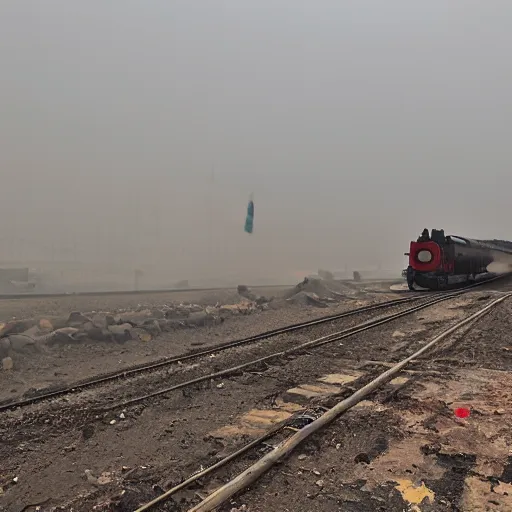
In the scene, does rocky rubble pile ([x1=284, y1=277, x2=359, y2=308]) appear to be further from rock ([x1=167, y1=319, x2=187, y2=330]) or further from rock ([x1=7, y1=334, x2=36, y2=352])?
rock ([x1=7, y1=334, x2=36, y2=352])

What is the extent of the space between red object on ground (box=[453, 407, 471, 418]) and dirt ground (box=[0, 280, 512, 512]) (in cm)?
7

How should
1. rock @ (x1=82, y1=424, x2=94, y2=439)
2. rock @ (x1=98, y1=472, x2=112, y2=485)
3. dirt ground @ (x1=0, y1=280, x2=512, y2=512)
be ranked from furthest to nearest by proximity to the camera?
rock @ (x1=82, y1=424, x2=94, y2=439) < rock @ (x1=98, y1=472, x2=112, y2=485) < dirt ground @ (x1=0, y1=280, x2=512, y2=512)

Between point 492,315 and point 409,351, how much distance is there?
5.00 metres

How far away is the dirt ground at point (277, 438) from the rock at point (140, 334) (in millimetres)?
2640

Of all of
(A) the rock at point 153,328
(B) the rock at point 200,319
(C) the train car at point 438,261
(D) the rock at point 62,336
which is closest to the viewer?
(D) the rock at point 62,336

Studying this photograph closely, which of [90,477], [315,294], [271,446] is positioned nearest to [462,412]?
[271,446]

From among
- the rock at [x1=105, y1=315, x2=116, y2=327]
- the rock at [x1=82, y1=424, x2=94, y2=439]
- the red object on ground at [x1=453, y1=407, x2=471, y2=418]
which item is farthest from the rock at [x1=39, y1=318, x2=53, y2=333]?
the red object on ground at [x1=453, y1=407, x2=471, y2=418]

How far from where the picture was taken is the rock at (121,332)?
11.0 m

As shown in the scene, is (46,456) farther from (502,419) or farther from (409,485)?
(502,419)

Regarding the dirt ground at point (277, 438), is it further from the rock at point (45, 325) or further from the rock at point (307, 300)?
the rock at point (307, 300)

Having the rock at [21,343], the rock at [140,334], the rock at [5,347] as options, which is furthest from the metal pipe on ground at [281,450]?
the rock at [21,343]

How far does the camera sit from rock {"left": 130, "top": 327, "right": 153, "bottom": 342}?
1129 centimetres

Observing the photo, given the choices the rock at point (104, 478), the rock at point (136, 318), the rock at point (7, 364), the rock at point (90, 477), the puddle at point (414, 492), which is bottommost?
the rock at point (7, 364)

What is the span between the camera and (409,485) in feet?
12.0
